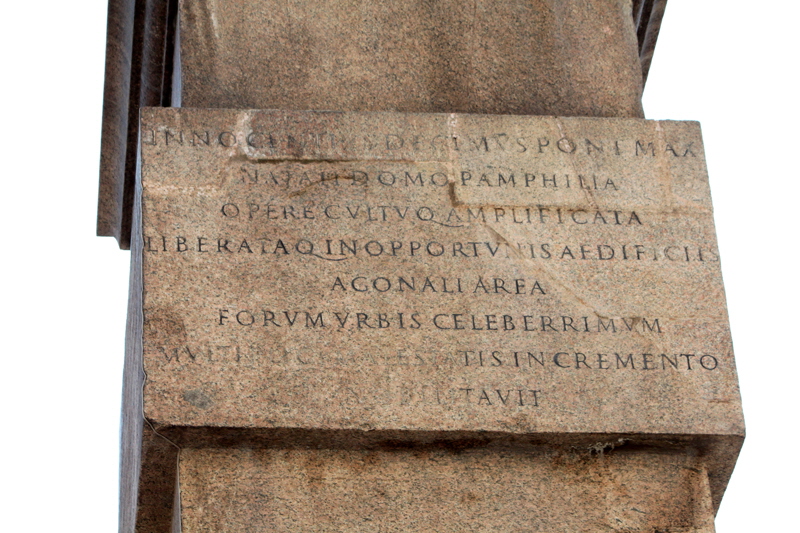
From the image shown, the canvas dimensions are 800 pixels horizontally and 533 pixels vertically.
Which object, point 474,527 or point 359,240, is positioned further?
point 359,240

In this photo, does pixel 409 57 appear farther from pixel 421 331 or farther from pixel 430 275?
pixel 421 331

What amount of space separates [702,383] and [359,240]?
1485 mm

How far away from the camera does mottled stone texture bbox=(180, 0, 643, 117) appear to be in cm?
690

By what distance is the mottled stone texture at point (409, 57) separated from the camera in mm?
6902

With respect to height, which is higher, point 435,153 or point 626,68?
point 626,68

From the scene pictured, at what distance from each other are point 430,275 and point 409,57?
136 cm

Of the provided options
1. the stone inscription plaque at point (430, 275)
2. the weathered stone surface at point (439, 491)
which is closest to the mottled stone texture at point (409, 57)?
the stone inscription plaque at point (430, 275)

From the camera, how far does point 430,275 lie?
6227mm

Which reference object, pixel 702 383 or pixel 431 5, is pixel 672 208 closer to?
pixel 702 383

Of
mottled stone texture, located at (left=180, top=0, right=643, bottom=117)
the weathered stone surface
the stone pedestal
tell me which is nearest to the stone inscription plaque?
Answer: the stone pedestal

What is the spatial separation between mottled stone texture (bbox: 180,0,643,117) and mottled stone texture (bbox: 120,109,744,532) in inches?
14.9

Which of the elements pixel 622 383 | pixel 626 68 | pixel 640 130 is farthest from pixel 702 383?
pixel 626 68

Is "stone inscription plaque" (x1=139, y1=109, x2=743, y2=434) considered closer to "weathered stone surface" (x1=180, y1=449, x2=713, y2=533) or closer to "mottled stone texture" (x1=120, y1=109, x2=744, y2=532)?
"mottled stone texture" (x1=120, y1=109, x2=744, y2=532)

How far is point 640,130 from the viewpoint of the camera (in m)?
6.76
